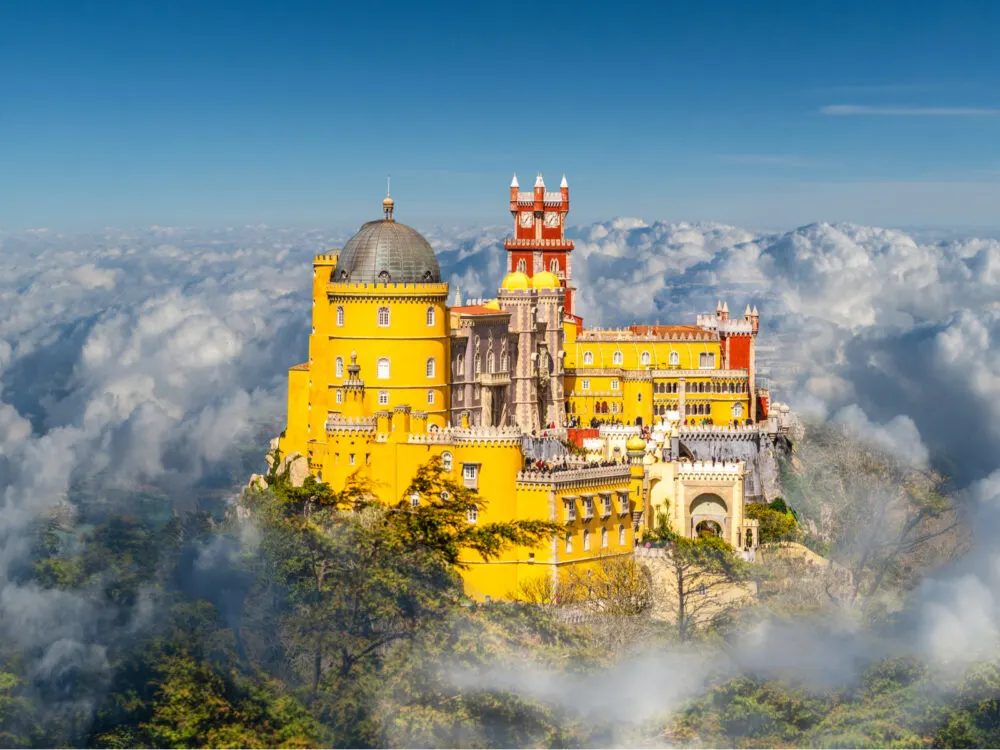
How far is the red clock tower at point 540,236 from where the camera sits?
135625 mm

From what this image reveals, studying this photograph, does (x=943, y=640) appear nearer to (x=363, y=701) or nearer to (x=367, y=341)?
(x=363, y=701)

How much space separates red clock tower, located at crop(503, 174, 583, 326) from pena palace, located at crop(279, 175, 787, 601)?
30.7 feet

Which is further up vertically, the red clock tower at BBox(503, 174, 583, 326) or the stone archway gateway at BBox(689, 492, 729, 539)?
the red clock tower at BBox(503, 174, 583, 326)

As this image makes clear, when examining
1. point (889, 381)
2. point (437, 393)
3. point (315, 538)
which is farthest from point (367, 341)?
point (889, 381)

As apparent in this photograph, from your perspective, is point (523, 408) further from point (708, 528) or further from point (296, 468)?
point (708, 528)

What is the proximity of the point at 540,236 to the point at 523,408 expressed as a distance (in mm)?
29066

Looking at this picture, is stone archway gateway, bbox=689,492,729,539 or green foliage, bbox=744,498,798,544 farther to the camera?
green foliage, bbox=744,498,798,544

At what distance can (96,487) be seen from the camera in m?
70.8

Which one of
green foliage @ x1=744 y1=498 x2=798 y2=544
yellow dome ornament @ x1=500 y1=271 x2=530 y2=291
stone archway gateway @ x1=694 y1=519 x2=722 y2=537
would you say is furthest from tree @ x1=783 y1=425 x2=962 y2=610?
yellow dome ornament @ x1=500 y1=271 x2=530 y2=291

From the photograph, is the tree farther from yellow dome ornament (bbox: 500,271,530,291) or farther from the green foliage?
yellow dome ornament (bbox: 500,271,530,291)

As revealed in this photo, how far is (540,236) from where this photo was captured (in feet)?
446

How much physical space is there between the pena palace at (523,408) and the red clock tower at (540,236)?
9.35m

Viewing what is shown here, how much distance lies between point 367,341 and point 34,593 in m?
38.6

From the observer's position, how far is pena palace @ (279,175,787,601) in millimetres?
89188
